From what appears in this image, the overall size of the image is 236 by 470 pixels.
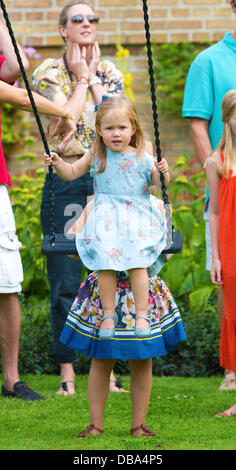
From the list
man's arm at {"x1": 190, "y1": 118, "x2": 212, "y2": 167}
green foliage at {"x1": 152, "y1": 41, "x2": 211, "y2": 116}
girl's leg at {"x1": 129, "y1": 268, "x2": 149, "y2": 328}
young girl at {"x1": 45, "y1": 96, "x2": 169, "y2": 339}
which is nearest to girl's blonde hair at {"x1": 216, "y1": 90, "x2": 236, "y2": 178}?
man's arm at {"x1": 190, "y1": 118, "x2": 212, "y2": 167}

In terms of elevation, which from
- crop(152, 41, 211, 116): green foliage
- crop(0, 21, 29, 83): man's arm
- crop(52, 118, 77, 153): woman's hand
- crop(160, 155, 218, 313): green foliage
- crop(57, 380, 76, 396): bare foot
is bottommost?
crop(57, 380, 76, 396): bare foot

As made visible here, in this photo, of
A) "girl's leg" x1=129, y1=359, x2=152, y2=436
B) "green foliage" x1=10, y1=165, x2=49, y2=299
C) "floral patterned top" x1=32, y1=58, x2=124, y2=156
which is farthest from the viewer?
"green foliage" x1=10, y1=165, x2=49, y2=299

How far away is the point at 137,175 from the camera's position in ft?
10.9

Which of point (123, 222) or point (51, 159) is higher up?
point (51, 159)

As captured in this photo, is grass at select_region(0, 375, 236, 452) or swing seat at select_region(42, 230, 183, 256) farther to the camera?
grass at select_region(0, 375, 236, 452)

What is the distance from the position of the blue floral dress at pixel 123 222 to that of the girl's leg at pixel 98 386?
432 millimetres

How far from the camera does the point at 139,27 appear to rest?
23.7 ft

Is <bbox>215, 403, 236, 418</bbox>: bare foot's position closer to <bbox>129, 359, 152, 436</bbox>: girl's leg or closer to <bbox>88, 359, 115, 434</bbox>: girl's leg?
<bbox>129, 359, 152, 436</bbox>: girl's leg

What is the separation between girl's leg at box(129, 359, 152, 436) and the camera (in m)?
3.39

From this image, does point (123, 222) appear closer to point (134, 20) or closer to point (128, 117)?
point (128, 117)

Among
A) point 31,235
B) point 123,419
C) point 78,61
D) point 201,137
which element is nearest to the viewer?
point 123,419

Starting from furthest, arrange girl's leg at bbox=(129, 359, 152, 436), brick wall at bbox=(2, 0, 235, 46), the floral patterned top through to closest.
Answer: brick wall at bbox=(2, 0, 235, 46) → the floral patterned top → girl's leg at bbox=(129, 359, 152, 436)

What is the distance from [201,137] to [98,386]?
1.72 m

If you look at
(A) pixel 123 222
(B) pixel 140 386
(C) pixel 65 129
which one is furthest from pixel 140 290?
(C) pixel 65 129
